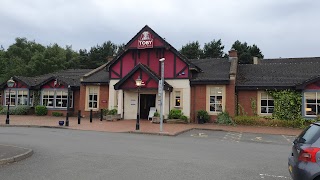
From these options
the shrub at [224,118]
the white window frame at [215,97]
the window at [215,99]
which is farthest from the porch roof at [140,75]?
the shrub at [224,118]

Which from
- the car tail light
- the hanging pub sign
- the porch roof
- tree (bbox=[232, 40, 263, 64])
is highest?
tree (bbox=[232, 40, 263, 64])

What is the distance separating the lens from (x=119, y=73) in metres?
28.9

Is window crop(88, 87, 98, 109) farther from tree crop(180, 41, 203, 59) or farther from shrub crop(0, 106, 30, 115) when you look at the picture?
tree crop(180, 41, 203, 59)

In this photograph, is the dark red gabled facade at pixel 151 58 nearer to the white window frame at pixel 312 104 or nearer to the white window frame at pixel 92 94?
the white window frame at pixel 92 94

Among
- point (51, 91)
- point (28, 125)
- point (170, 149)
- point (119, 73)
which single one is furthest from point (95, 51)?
point (170, 149)

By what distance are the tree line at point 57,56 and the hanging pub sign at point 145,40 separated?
2363cm

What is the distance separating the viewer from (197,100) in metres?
26.5

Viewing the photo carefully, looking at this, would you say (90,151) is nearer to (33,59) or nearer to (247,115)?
(247,115)

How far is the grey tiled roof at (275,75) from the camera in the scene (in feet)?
82.2

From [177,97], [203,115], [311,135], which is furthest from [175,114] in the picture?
[311,135]

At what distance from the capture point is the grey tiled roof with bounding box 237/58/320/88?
25062mm

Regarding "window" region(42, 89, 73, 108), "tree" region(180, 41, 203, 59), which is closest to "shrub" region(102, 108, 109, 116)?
"window" region(42, 89, 73, 108)

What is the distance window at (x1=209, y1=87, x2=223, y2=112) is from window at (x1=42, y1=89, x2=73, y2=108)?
14.7 metres

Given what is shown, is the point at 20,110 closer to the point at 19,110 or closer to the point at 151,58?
the point at 19,110
